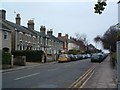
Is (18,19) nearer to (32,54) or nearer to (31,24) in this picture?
(31,24)

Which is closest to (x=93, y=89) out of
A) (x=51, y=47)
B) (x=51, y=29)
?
(x=51, y=47)

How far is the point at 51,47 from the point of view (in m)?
90.8

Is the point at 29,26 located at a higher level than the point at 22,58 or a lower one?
higher

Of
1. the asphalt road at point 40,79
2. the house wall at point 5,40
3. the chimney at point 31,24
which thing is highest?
the chimney at point 31,24

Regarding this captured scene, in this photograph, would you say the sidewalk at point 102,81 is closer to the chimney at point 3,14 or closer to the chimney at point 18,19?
the chimney at point 3,14

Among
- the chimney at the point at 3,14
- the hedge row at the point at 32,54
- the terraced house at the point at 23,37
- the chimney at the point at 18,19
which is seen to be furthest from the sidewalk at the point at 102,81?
the chimney at the point at 18,19

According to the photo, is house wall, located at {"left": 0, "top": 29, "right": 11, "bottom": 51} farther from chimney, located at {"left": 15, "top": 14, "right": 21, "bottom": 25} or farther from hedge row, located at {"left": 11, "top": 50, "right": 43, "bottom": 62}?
chimney, located at {"left": 15, "top": 14, "right": 21, "bottom": 25}

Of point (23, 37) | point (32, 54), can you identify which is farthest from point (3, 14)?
point (32, 54)

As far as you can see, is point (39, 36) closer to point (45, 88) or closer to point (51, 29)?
point (51, 29)

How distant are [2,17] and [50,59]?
44.2 ft

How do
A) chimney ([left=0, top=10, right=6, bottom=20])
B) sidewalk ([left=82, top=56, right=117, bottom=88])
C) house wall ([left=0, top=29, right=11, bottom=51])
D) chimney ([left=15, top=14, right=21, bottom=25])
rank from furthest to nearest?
chimney ([left=15, top=14, right=21, bottom=25]) → chimney ([left=0, top=10, right=6, bottom=20]) → house wall ([left=0, top=29, right=11, bottom=51]) → sidewalk ([left=82, top=56, right=117, bottom=88])

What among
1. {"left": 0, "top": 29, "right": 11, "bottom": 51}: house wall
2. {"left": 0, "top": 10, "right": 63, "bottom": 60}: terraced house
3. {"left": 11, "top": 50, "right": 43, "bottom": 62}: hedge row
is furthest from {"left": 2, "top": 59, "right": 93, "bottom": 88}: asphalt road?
{"left": 11, "top": 50, "right": 43, "bottom": 62}: hedge row

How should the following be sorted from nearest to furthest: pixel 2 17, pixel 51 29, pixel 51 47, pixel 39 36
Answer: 1. pixel 2 17
2. pixel 39 36
3. pixel 51 47
4. pixel 51 29

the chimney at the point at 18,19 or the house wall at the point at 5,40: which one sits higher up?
the chimney at the point at 18,19
